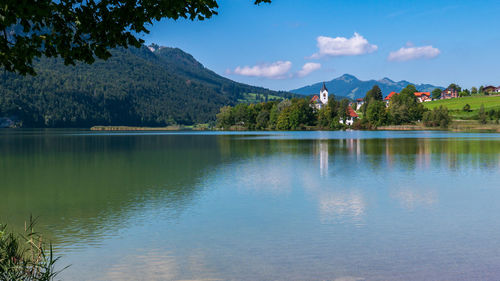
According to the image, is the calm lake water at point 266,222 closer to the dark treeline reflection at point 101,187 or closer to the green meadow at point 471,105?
the dark treeline reflection at point 101,187

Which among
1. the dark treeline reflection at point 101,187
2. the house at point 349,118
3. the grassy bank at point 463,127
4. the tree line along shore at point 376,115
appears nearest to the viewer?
the dark treeline reflection at point 101,187

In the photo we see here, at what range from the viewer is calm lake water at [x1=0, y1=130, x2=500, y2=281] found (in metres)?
10.1

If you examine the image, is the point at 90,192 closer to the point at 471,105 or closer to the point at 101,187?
the point at 101,187

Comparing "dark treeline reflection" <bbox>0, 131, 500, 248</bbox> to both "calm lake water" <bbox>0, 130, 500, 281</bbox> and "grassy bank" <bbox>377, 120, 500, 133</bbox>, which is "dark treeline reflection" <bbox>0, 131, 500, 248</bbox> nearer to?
"calm lake water" <bbox>0, 130, 500, 281</bbox>

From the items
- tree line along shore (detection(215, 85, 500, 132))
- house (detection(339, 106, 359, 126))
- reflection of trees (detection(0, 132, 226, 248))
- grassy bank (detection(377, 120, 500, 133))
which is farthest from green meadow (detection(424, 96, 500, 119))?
reflection of trees (detection(0, 132, 226, 248))

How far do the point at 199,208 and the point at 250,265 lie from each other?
7088mm

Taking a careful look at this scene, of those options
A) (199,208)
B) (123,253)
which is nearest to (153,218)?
(199,208)

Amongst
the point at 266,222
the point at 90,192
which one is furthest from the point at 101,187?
the point at 266,222

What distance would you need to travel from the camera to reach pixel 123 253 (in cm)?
1134

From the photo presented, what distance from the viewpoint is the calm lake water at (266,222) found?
10.1 meters

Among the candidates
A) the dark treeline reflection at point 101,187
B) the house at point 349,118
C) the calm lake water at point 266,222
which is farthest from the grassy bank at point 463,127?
the calm lake water at point 266,222

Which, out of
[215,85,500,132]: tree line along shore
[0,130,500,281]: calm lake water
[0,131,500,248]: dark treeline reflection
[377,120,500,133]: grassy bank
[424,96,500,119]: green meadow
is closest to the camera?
[0,130,500,281]: calm lake water

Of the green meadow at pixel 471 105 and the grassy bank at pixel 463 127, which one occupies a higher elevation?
the green meadow at pixel 471 105

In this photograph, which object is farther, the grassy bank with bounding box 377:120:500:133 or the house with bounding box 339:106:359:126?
the house with bounding box 339:106:359:126
